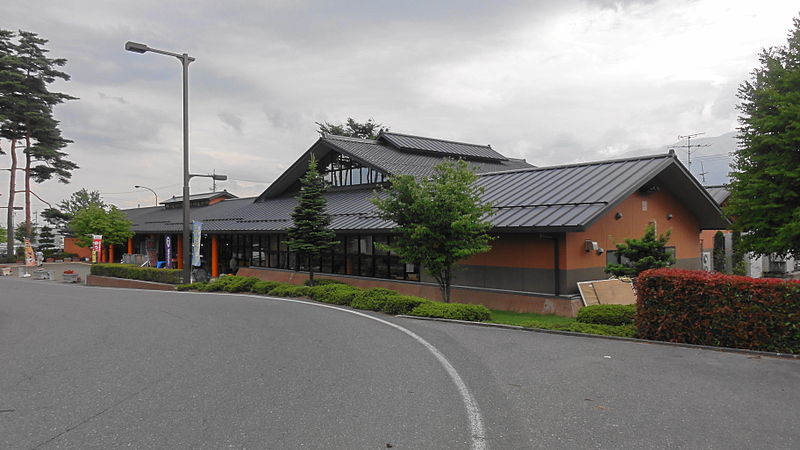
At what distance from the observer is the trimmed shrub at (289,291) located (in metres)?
19.5

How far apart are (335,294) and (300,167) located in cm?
1723

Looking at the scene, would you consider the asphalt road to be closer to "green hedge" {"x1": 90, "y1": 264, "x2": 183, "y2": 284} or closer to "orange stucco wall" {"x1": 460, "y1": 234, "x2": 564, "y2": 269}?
"orange stucco wall" {"x1": 460, "y1": 234, "x2": 564, "y2": 269}

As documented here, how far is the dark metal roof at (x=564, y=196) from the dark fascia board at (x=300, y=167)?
7.52 feet

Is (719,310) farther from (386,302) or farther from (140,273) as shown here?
(140,273)

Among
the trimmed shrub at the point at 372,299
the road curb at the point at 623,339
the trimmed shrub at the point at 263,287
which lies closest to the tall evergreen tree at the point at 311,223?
A: the trimmed shrub at the point at 263,287

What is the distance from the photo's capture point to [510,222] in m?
17.0

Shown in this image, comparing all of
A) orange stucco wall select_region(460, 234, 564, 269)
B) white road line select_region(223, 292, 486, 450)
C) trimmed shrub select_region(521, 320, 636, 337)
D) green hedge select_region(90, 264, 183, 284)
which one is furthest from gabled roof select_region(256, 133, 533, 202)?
white road line select_region(223, 292, 486, 450)

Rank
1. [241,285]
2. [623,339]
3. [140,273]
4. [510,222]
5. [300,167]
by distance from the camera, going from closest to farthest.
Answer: [623,339], [510,222], [241,285], [140,273], [300,167]

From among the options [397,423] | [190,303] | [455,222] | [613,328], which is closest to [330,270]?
[190,303]

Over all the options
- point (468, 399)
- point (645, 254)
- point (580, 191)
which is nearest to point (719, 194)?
point (580, 191)

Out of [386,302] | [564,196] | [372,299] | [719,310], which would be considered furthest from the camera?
[564,196]

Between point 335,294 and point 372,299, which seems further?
point 335,294

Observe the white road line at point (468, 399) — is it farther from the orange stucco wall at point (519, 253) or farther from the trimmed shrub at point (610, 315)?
the orange stucco wall at point (519, 253)

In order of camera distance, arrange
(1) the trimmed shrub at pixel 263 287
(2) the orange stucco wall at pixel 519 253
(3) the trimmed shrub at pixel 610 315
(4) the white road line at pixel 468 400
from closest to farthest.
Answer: (4) the white road line at pixel 468 400 < (3) the trimmed shrub at pixel 610 315 < (2) the orange stucco wall at pixel 519 253 < (1) the trimmed shrub at pixel 263 287
